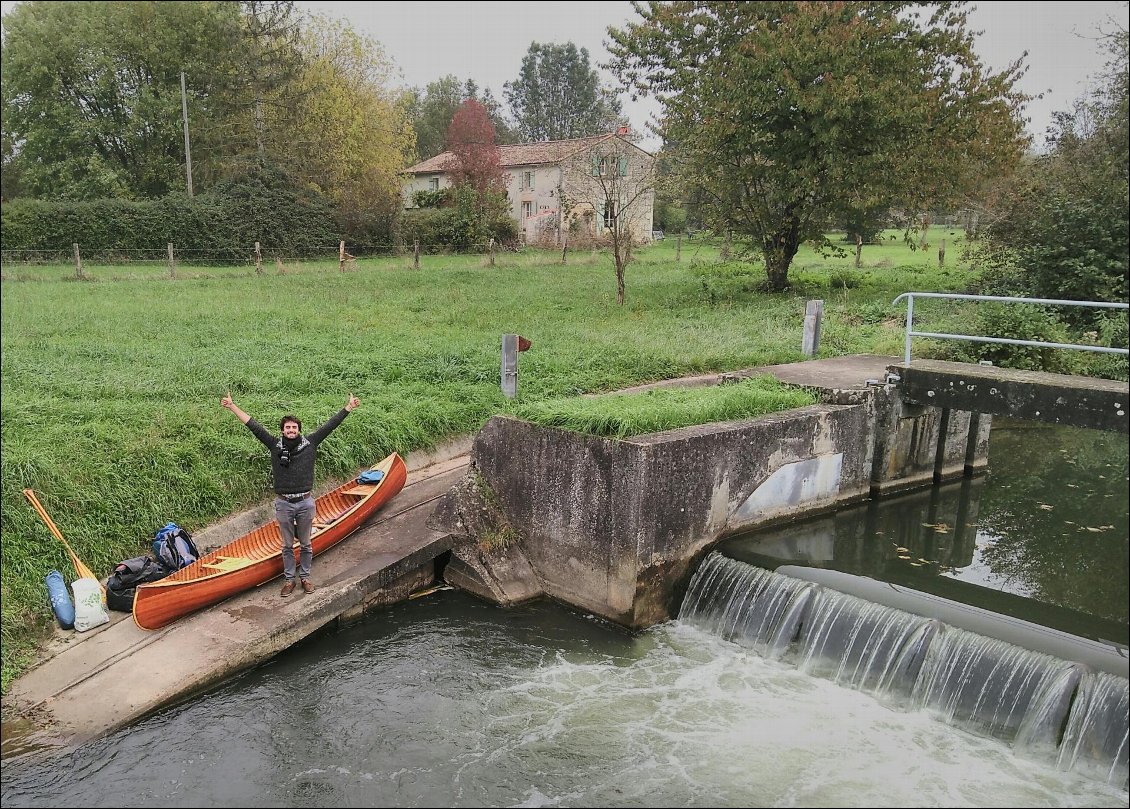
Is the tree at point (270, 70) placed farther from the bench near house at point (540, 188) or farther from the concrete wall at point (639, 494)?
the concrete wall at point (639, 494)

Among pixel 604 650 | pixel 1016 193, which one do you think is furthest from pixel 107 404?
pixel 1016 193

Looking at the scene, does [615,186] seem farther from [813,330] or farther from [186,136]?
[186,136]

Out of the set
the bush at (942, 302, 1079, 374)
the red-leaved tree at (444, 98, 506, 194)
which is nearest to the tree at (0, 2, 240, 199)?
the red-leaved tree at (444, 98, 506, 194)

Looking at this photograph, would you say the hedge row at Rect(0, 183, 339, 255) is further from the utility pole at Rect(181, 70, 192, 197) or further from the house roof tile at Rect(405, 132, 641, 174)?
the house roof tile at Rect(405, 132, 641, 174)

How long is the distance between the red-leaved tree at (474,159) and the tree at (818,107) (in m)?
20.8

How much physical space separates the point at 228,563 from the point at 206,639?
911 millimetres

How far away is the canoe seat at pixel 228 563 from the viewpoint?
8.58 metres

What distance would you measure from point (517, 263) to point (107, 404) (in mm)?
22422

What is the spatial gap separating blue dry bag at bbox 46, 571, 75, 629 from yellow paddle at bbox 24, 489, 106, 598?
0.19 meters

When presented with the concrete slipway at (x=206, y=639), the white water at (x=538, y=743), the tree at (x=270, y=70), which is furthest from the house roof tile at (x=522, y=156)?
the white water at (x=538, y=743)

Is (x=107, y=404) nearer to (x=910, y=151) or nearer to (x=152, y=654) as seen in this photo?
(x=152, y=654)

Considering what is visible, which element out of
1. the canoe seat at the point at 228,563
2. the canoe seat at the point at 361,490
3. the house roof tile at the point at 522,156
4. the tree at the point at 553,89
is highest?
the tree at the point at 553,89

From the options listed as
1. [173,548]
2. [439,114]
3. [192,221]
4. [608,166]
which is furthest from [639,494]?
[439,114]

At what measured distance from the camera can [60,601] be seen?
8.12m
